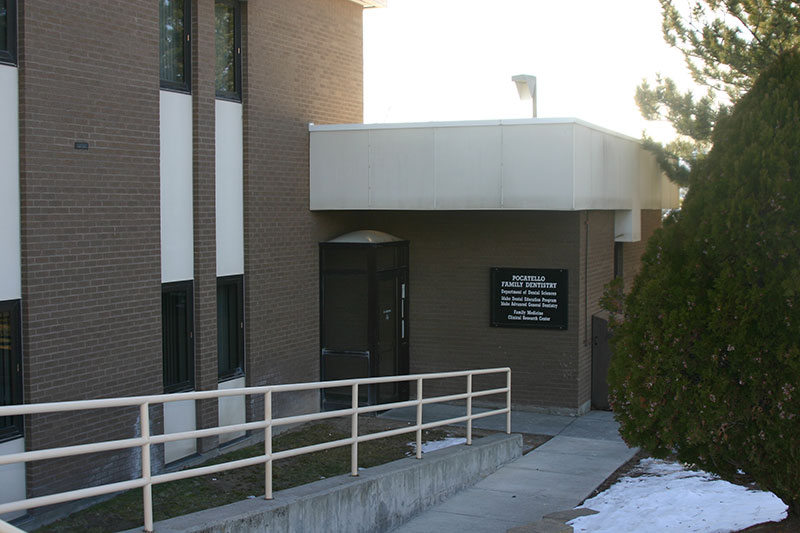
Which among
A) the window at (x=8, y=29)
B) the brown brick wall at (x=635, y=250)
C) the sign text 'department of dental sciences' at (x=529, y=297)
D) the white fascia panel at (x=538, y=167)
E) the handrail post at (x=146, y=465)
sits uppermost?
the window at (x=8, y=29)

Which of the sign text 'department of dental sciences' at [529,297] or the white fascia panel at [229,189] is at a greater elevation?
the white fascia panel at [229,189]

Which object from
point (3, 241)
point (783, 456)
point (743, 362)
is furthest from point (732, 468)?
point (3, 241)

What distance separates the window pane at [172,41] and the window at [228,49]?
2.65 feet

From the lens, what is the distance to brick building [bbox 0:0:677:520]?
28.9 ft

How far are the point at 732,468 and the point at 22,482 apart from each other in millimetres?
6314

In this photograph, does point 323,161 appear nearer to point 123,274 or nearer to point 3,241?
point 123,274

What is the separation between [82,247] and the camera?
30.5ft

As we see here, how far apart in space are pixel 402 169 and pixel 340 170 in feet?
3.03

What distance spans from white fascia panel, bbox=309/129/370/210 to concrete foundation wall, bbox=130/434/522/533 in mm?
4194

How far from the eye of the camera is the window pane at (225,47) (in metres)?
11.8

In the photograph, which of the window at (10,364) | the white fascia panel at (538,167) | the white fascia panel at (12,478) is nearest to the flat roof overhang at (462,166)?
the white fascia panel at (538,167)

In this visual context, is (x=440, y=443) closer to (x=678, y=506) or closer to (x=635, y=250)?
(x=678, y=506)

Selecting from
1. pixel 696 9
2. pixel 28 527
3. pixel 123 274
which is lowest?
pixel 28 527

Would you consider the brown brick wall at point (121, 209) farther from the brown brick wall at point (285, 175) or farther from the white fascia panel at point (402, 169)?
the white fascia panel at point (402, 169)
